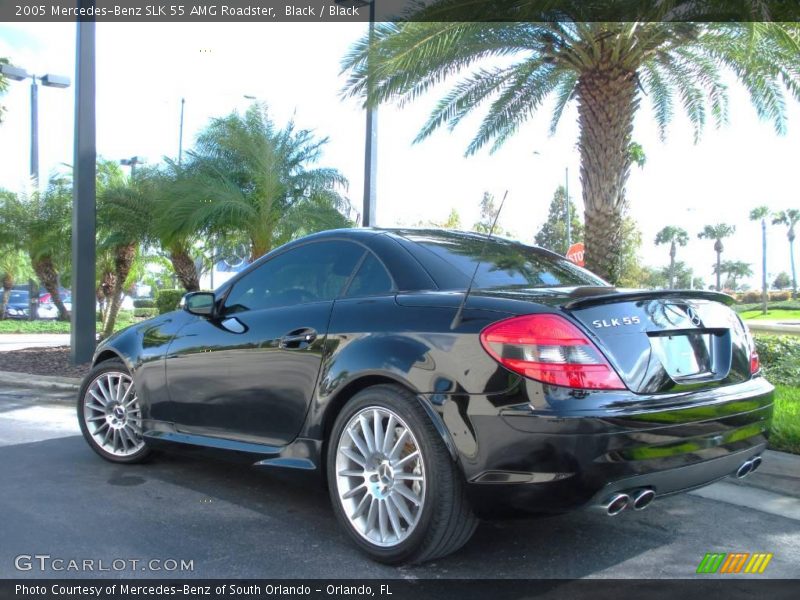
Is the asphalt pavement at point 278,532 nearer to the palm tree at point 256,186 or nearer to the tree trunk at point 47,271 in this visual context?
the palm tree at point 256,186

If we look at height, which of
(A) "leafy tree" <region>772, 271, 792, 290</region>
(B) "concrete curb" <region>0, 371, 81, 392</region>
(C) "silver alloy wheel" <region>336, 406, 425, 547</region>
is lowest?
(A) "leafy tree" <region>772, 271, 792, 290</region>

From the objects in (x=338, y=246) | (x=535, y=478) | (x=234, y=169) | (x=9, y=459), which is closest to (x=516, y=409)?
(x=535, y=478)

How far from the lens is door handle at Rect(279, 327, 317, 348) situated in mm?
3873

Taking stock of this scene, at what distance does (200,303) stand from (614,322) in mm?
2591

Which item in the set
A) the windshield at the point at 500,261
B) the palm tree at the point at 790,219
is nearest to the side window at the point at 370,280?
the windshield at the point at 500,261

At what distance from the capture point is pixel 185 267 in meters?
15.5

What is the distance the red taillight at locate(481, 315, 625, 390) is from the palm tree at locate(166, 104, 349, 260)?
396 inches

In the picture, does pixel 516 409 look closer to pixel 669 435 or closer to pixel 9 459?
pixel 669 435

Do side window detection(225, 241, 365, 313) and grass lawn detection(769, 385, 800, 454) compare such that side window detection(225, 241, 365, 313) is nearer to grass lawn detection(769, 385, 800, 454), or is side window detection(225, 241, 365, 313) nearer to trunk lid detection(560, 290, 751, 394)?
trunk lid detection(560, 290, 751, 394)

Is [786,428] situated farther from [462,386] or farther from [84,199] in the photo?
[84,199]

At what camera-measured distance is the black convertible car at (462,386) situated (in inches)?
117

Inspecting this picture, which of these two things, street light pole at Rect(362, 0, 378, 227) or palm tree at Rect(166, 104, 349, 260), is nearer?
street light pole at Rect(362, 0, 378, 227)

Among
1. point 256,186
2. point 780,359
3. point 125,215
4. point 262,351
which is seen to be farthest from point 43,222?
point 262,351

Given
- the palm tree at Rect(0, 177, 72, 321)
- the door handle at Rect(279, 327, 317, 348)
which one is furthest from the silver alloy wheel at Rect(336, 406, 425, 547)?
the palm tree at Rect(0, 177, 72, 321)
